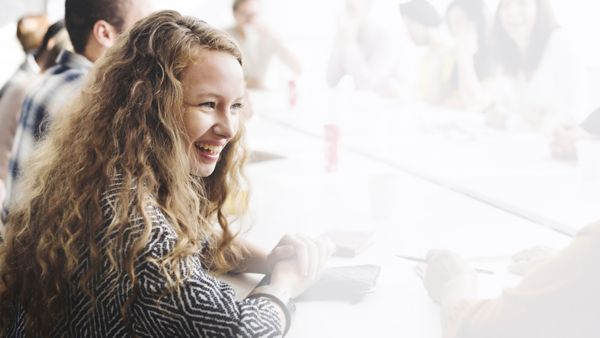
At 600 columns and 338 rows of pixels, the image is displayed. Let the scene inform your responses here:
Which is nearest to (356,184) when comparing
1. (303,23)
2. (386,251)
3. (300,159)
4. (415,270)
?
(300,159)

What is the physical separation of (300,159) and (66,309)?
1.48m

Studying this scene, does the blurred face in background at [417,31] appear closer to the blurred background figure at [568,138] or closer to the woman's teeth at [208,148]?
the blurred background figure at [568,138]

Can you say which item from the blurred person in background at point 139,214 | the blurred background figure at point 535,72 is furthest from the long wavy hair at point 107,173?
the blurred background figure at point 535,72

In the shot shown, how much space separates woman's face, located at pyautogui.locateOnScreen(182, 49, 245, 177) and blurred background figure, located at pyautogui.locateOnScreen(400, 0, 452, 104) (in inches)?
87.7

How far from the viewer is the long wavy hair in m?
0.93

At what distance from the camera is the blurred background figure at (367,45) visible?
12.7 feet

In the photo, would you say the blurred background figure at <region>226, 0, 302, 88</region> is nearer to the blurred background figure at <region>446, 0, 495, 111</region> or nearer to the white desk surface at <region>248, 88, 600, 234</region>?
the white desk surface at <region>248, 88, 600, 234</region>

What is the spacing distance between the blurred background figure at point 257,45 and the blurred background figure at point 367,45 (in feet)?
1.12

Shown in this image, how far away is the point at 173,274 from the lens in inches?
33.1

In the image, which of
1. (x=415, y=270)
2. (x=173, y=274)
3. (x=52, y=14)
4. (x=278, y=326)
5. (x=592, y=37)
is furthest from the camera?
(x=52, y=14)

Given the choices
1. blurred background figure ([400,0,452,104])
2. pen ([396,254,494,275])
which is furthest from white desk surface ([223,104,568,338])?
blurred background figure ([400,0,452,104])

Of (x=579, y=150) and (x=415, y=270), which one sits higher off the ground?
(x=579, y=150)

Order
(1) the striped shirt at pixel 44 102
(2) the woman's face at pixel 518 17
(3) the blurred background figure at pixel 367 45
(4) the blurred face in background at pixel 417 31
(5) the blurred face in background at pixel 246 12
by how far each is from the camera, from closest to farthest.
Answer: (1) the striped shirt at pixel 44 102 < (2) the woman's face at pixel 518 17 < (4) the blurred face in background at pixel 417 31 < (3) the blurred background figure at pixel 367 45 < (5) the blurred face in background at pixel 246 12

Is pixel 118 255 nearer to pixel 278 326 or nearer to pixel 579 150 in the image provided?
pixel 278 326
